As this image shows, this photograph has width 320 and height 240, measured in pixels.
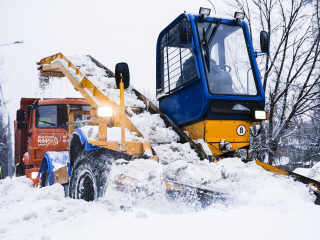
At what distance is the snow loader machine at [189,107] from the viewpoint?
365cm

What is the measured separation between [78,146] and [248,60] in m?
2.92

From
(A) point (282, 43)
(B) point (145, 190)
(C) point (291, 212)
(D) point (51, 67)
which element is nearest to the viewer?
(C) point (291, 212)

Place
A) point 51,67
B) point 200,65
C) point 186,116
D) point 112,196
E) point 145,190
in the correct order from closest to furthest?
point 145,190 → point 112,196 → point 200,65 → point 186,116 → point 51,67

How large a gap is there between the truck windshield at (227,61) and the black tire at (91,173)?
171cm

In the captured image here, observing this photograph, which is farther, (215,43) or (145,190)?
(215,43)

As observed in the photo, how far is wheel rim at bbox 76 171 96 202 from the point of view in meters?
3.88

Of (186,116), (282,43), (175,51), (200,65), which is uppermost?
(282,43)

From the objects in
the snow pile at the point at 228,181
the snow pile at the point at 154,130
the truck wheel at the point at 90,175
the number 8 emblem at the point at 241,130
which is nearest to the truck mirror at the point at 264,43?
the number 8 emblem at the point at 241,130

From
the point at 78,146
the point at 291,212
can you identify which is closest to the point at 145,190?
the point at 291,212

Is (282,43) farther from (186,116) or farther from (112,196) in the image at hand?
(112,196)

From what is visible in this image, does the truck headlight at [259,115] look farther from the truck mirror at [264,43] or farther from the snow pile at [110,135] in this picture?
the snow pile at [110,135]

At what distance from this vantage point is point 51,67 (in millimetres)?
6574

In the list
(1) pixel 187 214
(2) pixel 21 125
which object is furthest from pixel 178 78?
(2) pixel 21 125

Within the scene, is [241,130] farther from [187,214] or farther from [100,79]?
[100,79]
